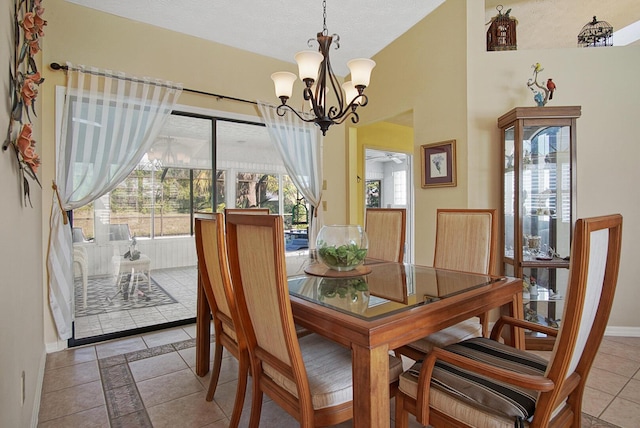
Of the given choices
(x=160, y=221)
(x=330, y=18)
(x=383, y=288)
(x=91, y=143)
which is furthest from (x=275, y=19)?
(x=383, y=288)

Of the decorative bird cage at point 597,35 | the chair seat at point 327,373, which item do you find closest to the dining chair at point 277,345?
the chair seat at point 327,373

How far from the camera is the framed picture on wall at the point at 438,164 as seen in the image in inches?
130

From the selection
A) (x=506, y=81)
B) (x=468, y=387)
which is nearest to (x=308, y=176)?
(x=506, y=81)

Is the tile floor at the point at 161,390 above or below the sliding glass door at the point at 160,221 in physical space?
below

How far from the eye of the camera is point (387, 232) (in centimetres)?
278

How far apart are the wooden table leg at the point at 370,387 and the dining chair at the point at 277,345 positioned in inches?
6.5

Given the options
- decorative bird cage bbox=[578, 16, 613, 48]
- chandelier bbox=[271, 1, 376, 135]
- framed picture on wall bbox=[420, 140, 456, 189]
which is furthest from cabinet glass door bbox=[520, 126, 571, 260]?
chandelier bbox=[271, 1, 376, 135]

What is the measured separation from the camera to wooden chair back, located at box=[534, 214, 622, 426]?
1002 mm

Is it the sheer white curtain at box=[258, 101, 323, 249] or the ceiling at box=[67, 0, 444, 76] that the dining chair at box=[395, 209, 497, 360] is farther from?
the ceiling at box=[67, 0, 444, 76]

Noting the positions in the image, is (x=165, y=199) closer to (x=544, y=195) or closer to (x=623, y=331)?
(x=544, y=195)

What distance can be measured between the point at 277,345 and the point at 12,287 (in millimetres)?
1080

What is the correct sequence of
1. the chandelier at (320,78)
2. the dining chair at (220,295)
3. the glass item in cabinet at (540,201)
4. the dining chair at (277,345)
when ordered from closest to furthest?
the dining chair at (277,345)
the dining chair at (220,295)
the chandelier at (320,78)
the glass item in cabinet at (540,201)

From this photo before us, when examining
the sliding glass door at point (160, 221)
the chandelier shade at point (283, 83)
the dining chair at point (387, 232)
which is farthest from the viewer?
the sliding glass door at point (160, 221)

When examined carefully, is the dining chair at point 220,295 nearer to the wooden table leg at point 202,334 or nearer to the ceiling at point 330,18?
the wooden table leg at point 202,334
